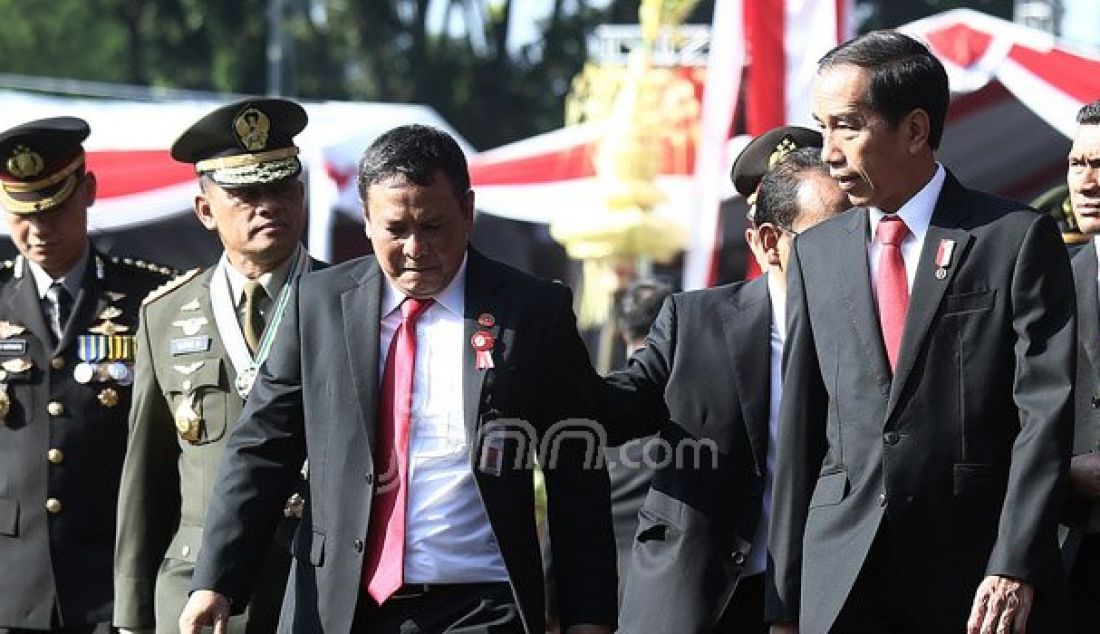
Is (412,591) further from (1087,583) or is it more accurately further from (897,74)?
(1087,583)

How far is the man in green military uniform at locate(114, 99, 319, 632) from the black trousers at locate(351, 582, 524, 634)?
112 centimetres

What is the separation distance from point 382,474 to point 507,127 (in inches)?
1436

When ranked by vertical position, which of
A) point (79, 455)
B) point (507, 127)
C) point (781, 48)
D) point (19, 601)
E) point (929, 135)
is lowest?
point (19, 601)

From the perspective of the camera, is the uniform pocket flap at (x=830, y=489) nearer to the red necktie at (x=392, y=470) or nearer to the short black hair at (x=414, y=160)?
the red necktie at (x=392, y=470)

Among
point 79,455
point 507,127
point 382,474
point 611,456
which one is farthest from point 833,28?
point 507,127

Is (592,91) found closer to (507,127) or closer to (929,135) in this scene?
(929,135)

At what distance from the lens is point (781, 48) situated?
10.3 meters

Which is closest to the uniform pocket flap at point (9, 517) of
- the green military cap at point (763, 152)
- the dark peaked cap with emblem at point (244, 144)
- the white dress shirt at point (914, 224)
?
the dark peaked cap with emblem at point (244, 144)

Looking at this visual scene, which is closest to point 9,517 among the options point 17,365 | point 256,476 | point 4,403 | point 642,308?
point 4,403

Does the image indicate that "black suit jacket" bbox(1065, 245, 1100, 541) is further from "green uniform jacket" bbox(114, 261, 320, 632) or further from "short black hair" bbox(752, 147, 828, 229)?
"green uniform jacket" bbox(114, 261, 320, 632)

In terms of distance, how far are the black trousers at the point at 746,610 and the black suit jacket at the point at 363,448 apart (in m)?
0.67

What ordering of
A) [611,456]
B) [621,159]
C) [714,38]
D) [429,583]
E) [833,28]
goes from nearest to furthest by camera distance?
[429,583]
[611,456]
[833,28]
[714,38]
[621,159]

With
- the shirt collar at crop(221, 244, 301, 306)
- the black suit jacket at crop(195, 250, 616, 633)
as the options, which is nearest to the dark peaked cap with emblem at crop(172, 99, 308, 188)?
the shirt collar at crop(221, 244, 301, 306)

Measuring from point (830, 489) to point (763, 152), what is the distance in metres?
1.63
